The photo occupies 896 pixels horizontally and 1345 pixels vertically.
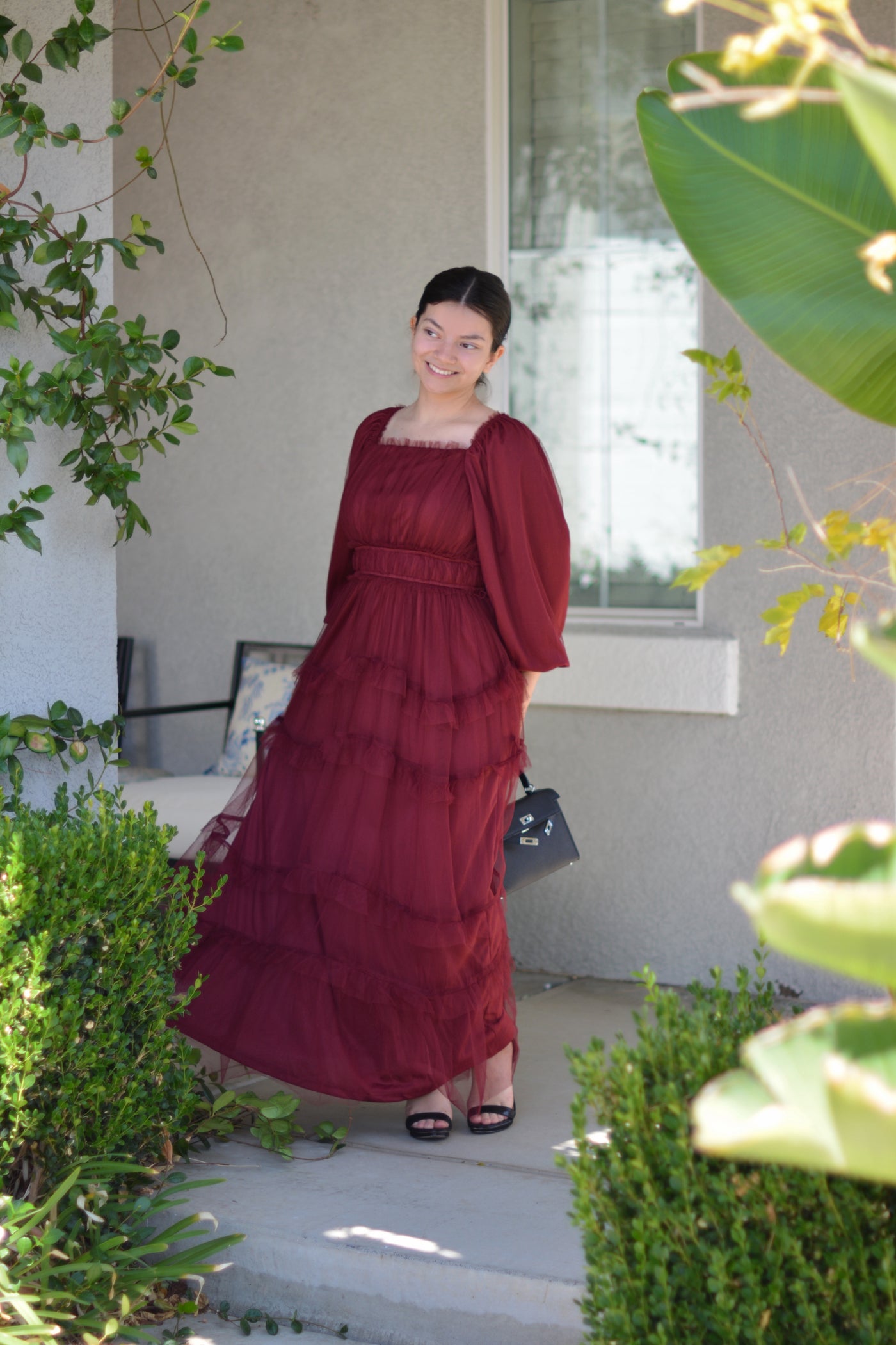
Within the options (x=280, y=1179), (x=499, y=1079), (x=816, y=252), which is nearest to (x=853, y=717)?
(x=499, y=1079)

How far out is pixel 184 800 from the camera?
482cm

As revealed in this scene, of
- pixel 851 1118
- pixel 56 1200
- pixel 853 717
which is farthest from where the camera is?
pixel 853 717

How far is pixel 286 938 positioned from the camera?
3.17m

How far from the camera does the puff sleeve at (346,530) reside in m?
3.43

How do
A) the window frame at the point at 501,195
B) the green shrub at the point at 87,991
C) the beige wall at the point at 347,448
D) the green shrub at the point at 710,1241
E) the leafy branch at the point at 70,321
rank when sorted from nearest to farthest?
the green shrub at the point at 710,1241
the green shrub at the point at 87,991
the leafy branch at the point at 70,321
the beige wall at the point at 347,448
the window frame at the point at 501,195

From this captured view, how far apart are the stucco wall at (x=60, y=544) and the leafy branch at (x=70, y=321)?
4 cm

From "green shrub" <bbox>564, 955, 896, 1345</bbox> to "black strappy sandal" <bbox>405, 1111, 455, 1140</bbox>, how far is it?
155 centimetres

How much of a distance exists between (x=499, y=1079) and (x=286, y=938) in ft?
2.08

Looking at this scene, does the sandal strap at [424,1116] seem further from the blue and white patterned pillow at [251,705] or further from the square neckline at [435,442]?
the blue and white patterned pillow at [251,705]

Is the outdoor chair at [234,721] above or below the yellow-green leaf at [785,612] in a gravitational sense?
below

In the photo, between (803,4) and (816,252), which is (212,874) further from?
(803,4)

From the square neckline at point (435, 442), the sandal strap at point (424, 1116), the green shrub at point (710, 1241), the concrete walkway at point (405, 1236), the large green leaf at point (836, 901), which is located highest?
the square neckline at point (435, 442)

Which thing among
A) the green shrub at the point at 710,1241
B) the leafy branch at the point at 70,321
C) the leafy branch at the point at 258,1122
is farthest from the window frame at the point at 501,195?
the green shrub at the point at 710,1241

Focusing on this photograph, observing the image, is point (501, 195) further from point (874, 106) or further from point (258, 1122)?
point (874, 106)
